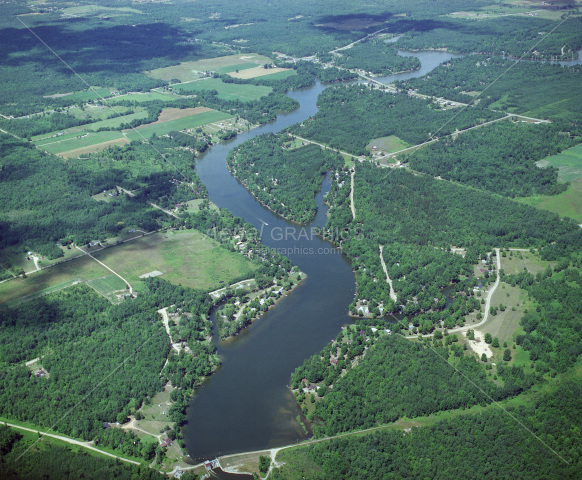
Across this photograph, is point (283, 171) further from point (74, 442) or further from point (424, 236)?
point (74, 442)

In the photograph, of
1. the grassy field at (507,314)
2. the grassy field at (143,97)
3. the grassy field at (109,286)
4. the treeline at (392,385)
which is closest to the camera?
the treeline at (392,385)

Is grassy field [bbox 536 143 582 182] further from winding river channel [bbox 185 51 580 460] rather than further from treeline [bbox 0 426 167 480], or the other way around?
treeline [bbox 0 426 167 480]

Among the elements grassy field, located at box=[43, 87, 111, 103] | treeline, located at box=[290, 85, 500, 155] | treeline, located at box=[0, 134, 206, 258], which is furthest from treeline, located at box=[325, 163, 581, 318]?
grassy field, located at box=[43, 87, 111, 103]

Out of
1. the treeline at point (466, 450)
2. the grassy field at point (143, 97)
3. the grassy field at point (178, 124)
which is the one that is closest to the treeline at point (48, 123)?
the grassy field at point (178, 124)

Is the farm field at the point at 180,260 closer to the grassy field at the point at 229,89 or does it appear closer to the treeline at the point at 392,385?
the treeline at the point at 392,385

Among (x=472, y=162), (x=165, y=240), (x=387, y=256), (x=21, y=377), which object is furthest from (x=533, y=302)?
(x=21, y=377)

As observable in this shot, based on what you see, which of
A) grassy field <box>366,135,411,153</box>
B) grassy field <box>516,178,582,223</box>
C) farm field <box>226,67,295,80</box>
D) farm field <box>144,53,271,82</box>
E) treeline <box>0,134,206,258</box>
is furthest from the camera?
farm field <box>144,53,271,82</box>
